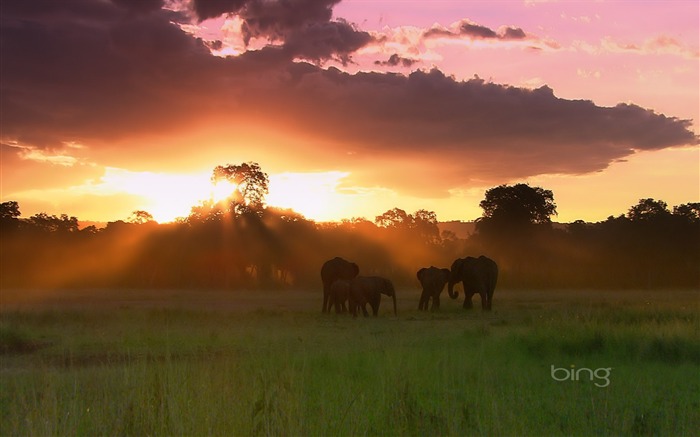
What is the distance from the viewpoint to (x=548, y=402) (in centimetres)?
1052

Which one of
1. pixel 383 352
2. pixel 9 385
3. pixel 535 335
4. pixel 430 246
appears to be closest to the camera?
pixel 9 385

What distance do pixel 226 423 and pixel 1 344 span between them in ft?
44.0

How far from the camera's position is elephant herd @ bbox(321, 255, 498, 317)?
32750 mm

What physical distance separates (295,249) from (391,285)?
38.6 metres

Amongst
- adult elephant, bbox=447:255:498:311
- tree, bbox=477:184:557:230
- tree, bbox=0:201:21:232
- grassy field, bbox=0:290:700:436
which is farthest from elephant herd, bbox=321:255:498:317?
tree, bbox=0:201:21:232

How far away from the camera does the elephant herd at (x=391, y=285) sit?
32.8 m

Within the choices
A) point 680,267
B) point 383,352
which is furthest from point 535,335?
point 680,267

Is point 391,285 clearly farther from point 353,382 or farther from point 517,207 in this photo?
point 517,207

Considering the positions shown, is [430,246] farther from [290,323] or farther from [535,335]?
[535,335]

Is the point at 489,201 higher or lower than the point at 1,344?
higher

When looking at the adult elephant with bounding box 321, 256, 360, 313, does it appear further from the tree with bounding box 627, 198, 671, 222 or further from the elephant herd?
the tree with bounding box 627, 198, 671, 222

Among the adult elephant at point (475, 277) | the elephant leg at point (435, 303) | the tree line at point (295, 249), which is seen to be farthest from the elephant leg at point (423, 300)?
the tree line at point (295, 249)

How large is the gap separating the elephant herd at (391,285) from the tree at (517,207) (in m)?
41.7

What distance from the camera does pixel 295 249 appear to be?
7212cm
